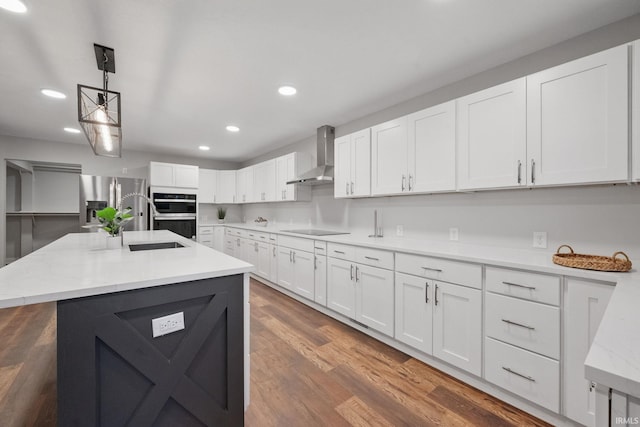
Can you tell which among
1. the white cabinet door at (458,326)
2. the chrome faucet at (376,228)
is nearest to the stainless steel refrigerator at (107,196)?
the chrome faucet at (376,228)

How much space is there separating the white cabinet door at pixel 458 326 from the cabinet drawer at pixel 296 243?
1694 millimetres

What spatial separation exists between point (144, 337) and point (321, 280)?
2162 millimetres

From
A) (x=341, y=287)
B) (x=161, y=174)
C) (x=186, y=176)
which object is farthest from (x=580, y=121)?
(x=161, y=174)

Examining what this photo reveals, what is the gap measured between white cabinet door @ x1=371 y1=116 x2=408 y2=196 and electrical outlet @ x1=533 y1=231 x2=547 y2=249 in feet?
3.66

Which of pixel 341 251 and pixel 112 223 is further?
pixel 341 251

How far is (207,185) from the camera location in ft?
20.2

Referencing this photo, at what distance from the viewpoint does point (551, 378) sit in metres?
1.53

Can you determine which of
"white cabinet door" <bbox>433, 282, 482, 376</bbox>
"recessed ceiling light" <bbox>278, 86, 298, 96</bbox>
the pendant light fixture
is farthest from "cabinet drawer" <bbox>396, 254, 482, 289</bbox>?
the pendant light fixture

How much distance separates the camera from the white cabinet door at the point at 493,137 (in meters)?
1.92

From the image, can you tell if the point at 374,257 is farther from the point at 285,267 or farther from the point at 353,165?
the point at 285,267

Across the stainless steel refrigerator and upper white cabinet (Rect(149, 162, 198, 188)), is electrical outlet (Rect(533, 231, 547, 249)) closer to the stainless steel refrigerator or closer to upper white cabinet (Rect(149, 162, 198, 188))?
upper white cabinet (Rect(149, 162, 198, 188))

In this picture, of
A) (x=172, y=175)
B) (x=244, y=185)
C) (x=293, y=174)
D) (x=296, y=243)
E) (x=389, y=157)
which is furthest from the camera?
(x=244, y=185)

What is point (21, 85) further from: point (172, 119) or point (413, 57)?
point (413, 57)

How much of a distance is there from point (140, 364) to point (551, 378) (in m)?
2.17
